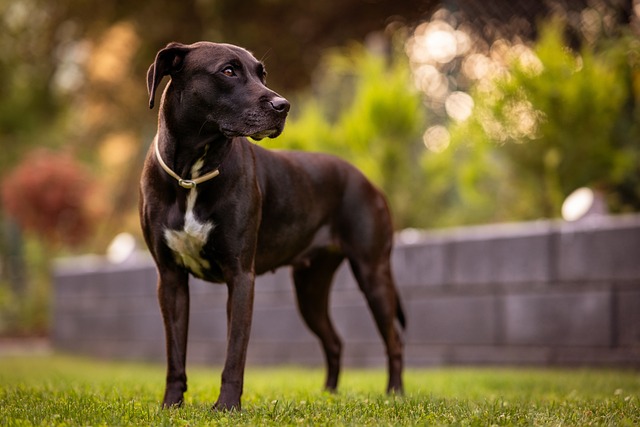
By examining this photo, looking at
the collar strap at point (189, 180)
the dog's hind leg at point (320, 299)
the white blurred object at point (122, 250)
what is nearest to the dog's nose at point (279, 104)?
the collar strap at point (189, 180)

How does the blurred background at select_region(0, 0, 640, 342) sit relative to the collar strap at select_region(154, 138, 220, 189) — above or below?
above

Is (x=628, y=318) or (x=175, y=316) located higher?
(x=175, y=316)

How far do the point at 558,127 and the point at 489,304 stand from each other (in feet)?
6.23

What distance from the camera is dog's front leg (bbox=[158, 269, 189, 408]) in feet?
13.5

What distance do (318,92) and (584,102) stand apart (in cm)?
903

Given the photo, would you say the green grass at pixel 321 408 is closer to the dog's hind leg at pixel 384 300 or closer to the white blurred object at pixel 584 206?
the dog's hind leg at pixel 384 300

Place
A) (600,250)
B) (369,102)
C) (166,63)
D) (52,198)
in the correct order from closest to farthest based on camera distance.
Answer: (166,63) → (600,250) → (369,102) → (52,198)

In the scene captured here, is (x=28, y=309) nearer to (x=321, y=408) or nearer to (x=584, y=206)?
(x=584, y=206)

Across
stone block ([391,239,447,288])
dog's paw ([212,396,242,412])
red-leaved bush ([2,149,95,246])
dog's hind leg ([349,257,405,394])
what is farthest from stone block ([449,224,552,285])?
red-leaved bush ([2,149,95,246])

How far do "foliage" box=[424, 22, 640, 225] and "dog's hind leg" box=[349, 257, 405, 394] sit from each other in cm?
385

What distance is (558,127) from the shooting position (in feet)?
27.7

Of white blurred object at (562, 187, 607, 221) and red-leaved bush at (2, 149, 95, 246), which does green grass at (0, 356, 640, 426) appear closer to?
white blurred object at (562, 187, 607, 221)

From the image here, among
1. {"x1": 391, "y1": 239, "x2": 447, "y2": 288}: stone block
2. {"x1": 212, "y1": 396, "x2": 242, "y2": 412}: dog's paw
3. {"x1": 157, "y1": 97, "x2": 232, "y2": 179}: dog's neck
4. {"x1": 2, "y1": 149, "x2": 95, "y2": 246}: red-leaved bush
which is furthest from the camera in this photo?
{"x1": 2, "y1": 149, "x2": 95, "y2": 246}: red-leaved bush

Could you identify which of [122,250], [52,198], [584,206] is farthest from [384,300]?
[52,198]
